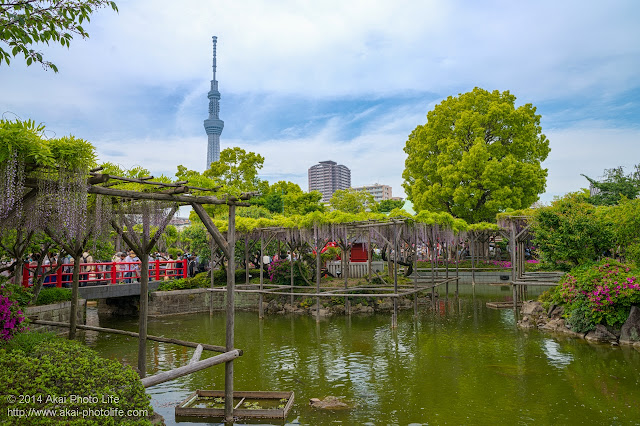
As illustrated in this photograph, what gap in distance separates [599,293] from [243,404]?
31.8ft

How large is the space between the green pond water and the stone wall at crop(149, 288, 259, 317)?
229 centimetres

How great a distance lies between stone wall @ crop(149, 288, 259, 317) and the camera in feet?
60.6

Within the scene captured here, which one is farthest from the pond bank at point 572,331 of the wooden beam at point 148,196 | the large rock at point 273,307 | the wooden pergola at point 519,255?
the wooden beam at point 148,196

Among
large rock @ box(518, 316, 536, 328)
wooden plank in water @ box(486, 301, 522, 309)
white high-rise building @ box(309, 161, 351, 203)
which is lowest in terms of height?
large rock @ box(518, 316, 536, 328)

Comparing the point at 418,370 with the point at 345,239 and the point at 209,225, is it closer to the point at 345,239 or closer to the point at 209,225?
the point at 209,225

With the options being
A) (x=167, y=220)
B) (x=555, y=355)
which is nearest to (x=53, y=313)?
(x=167, y=220)

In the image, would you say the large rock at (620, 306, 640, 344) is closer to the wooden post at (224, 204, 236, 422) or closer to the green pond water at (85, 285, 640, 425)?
the green pond water at (85, 285, 640, 425)

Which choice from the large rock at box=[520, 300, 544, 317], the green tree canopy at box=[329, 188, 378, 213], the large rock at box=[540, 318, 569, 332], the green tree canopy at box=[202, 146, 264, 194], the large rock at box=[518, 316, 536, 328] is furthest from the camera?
the green tree canopy at box=[329, 188, 378, 213]

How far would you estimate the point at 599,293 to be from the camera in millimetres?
12086

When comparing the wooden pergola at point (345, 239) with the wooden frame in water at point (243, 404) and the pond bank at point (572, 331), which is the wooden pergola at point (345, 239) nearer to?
the pond bank at point (572, 331)

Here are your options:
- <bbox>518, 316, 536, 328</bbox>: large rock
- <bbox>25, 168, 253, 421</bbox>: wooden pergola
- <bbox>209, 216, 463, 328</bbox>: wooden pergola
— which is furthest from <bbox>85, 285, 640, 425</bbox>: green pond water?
<bbox>209, 216, 463, 328</bbox>: wooden pergola

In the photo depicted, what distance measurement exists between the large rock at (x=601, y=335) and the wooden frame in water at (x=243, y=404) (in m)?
9.00

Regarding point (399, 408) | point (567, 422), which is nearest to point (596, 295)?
point (567, 422)

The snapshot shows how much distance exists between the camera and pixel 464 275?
2911cm
